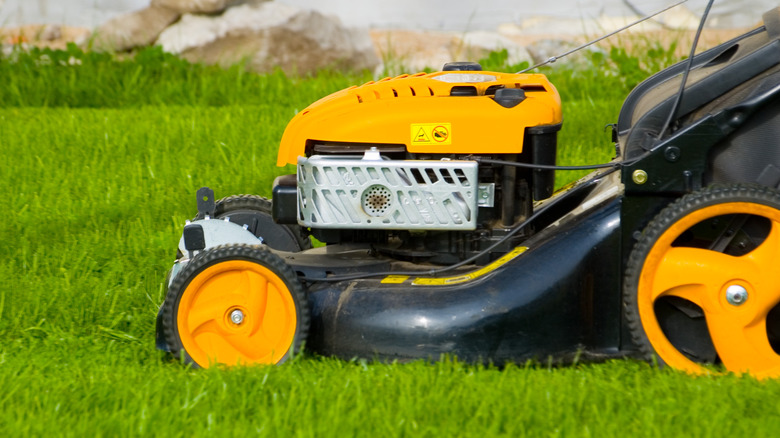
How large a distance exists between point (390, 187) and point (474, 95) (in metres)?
0.39

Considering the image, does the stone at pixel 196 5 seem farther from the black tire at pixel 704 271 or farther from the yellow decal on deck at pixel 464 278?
the black tire at pixel 704 271

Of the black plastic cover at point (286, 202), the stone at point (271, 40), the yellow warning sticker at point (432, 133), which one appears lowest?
the black plastic cover at point (286, 202)

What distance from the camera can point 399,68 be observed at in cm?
648

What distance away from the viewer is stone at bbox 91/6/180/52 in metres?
6.65

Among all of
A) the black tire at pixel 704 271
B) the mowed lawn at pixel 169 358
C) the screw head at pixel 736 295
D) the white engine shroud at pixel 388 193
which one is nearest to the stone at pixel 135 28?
the mowed lawn at pixel 169 358

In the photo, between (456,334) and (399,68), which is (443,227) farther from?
(399,68)

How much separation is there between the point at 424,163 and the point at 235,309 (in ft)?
1.96

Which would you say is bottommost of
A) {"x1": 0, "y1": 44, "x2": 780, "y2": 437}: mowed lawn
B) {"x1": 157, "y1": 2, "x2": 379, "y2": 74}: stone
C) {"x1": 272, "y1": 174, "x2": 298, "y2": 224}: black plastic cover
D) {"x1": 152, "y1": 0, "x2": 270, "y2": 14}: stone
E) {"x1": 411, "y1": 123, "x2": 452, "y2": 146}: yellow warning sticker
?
{"x1": 0, "y1": 44, "x2": 780, "y2": 437}: mowed lawn

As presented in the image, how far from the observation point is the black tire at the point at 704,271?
2.39 m

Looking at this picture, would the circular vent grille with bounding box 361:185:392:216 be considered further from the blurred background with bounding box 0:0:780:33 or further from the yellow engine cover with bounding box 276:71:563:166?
the blurred background with bounding box 0:0:780:33

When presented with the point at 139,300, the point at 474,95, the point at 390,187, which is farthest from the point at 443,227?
the point at 139,300

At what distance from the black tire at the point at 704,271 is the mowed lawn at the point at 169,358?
0.10m

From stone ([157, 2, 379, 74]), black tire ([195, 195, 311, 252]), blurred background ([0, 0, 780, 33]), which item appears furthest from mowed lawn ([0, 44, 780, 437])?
blurred background ([0, 0, 780, 33])

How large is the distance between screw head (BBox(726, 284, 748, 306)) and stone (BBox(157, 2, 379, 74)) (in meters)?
4.56
